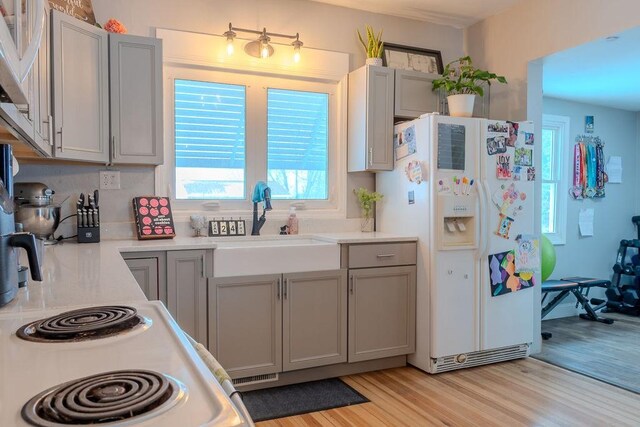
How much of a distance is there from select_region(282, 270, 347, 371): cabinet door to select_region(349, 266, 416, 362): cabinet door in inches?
3.1

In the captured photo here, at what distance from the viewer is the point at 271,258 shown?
2.86 metres

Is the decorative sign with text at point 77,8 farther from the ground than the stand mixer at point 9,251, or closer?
farther from the ground

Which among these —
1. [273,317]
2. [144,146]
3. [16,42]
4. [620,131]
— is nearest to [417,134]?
[273,317]

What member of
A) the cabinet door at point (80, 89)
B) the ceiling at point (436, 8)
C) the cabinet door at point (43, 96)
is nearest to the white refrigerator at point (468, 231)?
the ceiling at point (436, 8)

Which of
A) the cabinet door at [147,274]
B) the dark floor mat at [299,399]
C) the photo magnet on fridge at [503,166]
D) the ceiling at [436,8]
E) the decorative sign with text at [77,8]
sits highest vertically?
the ceiling at [436,8]

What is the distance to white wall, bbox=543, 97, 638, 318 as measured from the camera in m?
5.08

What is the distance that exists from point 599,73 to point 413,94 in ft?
5.76

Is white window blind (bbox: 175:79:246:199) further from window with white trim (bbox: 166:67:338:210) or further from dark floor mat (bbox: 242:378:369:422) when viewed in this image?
dark floor mat (bbox: 242:378:369:422)

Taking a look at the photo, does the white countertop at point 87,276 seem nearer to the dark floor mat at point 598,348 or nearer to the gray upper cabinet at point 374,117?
the gray upper cabinet at point 374,117

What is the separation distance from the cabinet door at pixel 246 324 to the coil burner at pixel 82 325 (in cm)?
167

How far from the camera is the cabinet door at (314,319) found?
292 centimetres

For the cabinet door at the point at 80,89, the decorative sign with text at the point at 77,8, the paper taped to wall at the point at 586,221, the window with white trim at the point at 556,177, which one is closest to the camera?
the cabinet door at the point at 80,89

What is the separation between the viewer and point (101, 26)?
2.89m

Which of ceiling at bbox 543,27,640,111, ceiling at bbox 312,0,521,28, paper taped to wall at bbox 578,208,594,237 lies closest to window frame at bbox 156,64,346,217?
ceiling at bbox 312,0,521,28
